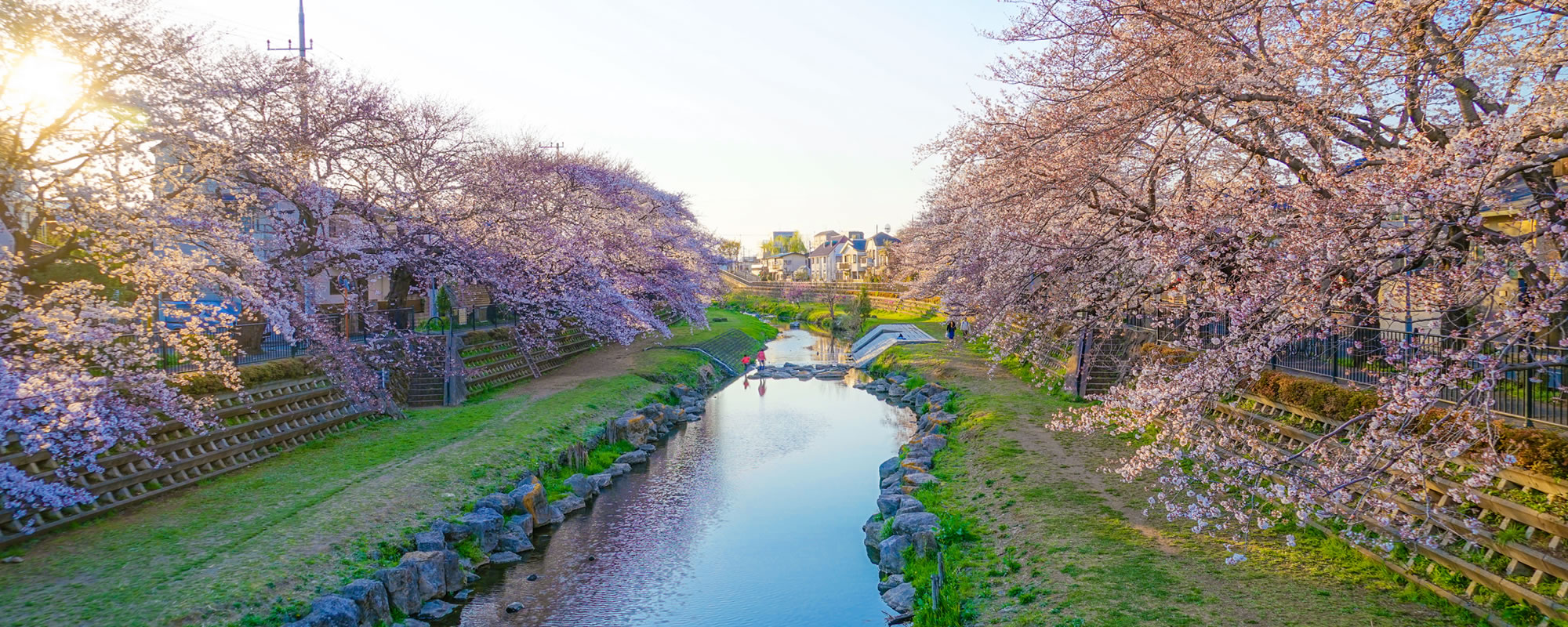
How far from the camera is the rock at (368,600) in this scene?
9148 millimetres

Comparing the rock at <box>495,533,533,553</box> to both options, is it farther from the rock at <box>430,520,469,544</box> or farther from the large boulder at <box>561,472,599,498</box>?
the large boulder at <box>561,472,599,498</box>

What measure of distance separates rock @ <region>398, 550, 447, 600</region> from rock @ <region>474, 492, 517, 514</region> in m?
2.14

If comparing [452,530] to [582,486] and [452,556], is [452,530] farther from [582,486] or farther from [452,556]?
[582,486]

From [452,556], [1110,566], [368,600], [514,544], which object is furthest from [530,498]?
[1110,566]

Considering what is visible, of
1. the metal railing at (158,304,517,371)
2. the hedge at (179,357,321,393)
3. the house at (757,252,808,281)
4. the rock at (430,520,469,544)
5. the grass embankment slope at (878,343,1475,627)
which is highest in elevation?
the house at (757,252,808,281)

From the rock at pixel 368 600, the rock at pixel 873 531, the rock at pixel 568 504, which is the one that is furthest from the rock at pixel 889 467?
the rock at pixel 368 600

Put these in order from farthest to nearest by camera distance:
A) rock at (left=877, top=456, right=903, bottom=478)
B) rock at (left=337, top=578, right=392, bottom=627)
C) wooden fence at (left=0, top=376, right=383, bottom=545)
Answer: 1. rock at (left=877, top=456, right=903, bottom=478)
2. wooden fence at (left=0, top=376, right=383, bottom=545)
3. rock at (left=337, top=578, right=392, bottom=627)

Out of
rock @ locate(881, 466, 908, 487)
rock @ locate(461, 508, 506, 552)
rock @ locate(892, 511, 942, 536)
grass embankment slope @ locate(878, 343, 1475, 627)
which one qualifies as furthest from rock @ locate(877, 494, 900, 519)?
rock @ locate(461, 508, 506, 552)

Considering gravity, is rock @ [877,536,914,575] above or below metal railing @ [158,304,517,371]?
below

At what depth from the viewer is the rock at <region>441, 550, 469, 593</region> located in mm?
11008

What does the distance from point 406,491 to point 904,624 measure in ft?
25.8

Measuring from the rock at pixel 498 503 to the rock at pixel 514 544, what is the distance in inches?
25.7

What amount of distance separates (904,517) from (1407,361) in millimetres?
6727

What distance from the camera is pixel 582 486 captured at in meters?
15.9
